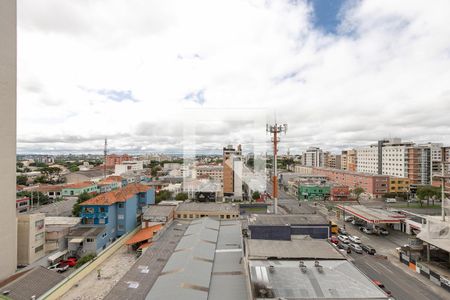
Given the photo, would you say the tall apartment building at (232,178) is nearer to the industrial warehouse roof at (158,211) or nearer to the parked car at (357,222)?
the industrial warehouse roof at (158,211)

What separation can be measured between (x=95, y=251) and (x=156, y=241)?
10.6 ft

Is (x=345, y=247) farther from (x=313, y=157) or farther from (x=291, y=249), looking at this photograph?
(x=313, y=157)

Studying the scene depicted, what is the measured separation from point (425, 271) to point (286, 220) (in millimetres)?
5363

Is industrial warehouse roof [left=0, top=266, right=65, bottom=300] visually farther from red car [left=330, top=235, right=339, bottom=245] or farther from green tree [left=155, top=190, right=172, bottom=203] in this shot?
green tree [left=155, top=190, right=172, bottom=203]

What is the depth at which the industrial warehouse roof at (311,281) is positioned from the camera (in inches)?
214

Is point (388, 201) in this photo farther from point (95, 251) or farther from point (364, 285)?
point (95, 251)

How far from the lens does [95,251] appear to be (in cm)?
1176

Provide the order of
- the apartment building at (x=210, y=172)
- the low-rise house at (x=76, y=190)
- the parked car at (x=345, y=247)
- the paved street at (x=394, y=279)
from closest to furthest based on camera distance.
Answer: the paved street at (x=394, y=279) → the parked car at (x=345, y=247) → the low-rise house at (x=76, y=190) → the apartment building at (x=210, y=172)

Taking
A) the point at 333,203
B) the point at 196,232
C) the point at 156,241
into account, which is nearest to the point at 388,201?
the point at 333,203

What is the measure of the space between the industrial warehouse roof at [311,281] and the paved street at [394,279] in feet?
10.4

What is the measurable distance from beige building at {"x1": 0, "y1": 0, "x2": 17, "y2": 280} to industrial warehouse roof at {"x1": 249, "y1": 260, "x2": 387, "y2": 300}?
30.6 ft

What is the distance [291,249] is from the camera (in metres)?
8.16

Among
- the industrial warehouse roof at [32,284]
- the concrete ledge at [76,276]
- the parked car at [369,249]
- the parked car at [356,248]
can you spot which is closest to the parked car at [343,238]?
the parked car at [356,248]

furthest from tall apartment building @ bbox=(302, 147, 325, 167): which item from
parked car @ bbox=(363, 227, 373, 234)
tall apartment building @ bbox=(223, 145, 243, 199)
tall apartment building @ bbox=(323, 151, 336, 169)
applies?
parked car @ bbox=(363, 227, 373, 234)
